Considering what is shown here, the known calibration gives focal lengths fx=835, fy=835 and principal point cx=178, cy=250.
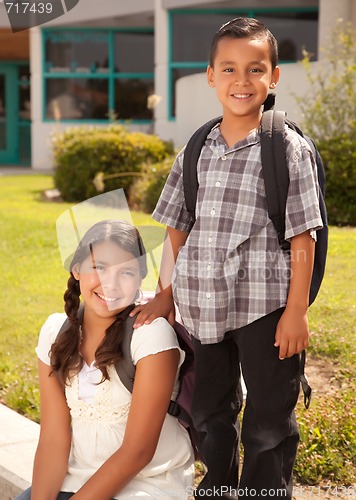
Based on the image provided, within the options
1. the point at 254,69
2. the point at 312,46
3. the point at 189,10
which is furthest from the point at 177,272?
the point at 189,10

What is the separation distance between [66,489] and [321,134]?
730 centimetres

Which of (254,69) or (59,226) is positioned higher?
(254,69)

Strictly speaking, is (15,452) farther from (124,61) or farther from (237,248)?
(124,61)

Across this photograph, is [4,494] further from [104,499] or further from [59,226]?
[59,226]

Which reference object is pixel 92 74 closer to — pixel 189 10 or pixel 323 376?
pixel 189 10

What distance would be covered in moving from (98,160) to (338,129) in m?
4.33

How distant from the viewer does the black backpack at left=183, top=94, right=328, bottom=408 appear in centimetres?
260

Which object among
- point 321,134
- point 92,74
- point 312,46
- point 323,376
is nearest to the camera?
point 323,376

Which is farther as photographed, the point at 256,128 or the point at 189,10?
the point at 189,10

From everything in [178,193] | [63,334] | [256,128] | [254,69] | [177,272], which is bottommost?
[63,334]

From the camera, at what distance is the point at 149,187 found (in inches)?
402

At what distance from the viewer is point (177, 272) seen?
2.79 meters

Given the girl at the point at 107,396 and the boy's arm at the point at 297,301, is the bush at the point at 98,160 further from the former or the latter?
the boy's arm at the point at 297,301

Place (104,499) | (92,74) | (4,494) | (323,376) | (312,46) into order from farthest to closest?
1. (92,74)
2. (312,46)
3. (323,376)
4. (4,494)
5. (104,499)
